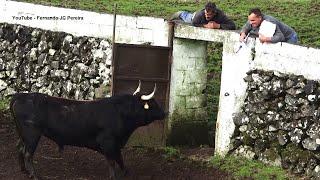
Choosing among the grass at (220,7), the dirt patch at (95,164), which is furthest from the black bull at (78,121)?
the grass at (220,7)

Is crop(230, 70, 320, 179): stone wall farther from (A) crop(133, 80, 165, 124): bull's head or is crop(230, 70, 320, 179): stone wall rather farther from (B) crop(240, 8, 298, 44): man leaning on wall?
(A) crop(133, 80, 165, 124): bull's head

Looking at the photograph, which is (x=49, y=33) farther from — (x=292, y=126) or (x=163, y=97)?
(x=292, y=126)

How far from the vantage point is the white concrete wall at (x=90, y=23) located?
11.1 m

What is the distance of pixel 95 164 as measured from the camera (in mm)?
9781

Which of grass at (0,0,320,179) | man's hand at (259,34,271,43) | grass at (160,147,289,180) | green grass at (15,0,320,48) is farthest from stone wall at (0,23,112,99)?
green grass at (15,0,320,48)

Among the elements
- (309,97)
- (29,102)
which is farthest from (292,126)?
(29,102)

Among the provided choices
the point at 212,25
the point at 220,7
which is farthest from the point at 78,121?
the point at 220,7

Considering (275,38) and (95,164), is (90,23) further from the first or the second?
(275,38)

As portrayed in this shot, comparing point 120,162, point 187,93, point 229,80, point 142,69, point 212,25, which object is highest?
point 212,25

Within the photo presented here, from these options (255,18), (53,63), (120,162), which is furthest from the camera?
(53,63)

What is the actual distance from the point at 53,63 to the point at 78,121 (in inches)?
147

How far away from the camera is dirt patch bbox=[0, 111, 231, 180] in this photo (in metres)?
9.23

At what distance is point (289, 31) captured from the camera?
965cm

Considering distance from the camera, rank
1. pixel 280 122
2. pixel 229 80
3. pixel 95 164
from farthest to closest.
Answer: pixel 229 80, pixel 95 164, pixel 280 122
